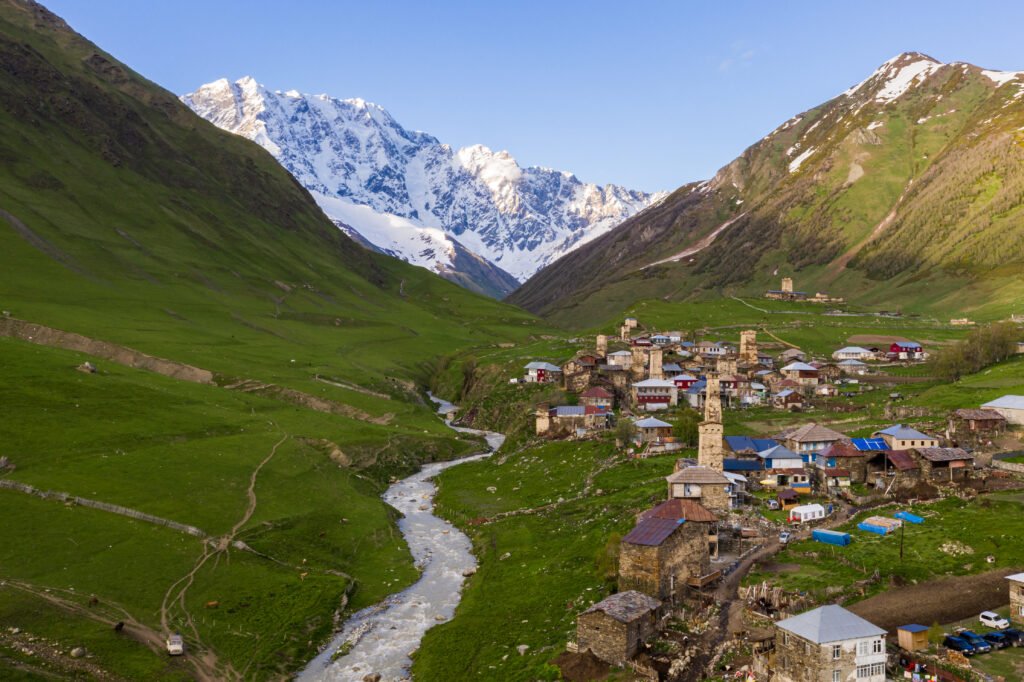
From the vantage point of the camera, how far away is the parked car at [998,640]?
1779 inches

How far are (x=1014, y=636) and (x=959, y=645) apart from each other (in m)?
3.73

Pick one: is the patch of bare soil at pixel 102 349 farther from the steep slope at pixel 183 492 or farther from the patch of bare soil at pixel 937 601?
the patch of bare soil at pixel 937 601

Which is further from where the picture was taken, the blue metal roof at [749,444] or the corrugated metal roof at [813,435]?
the blue metal roof at [749,444]

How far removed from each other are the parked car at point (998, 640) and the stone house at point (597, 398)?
88.7m

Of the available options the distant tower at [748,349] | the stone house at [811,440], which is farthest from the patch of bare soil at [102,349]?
the distant tower at [748,349]

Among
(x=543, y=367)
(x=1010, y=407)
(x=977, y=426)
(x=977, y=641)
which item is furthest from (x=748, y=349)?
(x=977, y=641)

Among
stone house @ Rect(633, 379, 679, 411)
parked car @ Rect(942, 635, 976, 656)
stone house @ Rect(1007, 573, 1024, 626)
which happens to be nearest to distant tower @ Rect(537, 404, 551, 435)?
stone house @ Rect(633, 379, 679, 411)

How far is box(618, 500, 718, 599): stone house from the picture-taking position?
54.3 metres

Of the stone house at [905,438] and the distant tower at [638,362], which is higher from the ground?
the distant tower at [638,362]

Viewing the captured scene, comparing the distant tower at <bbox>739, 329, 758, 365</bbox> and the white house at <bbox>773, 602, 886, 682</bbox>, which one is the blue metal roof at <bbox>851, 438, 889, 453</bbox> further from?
the distant tower at <bbox>739, 329, 758, 365</bbox>

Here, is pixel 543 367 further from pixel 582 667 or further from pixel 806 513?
pixel 582 667

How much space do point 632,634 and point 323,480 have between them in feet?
186

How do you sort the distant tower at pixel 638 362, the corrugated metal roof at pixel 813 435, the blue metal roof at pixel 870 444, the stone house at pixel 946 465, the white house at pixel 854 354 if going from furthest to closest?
the white house at pixel 854 354
the distant tower at pixel 638 362
the corrugated metal roof at pixel 813 435
the blue metal roof at pixel 870 444
the stone house at pixel 946 465

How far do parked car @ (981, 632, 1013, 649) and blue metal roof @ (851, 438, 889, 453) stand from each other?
41395 mm
